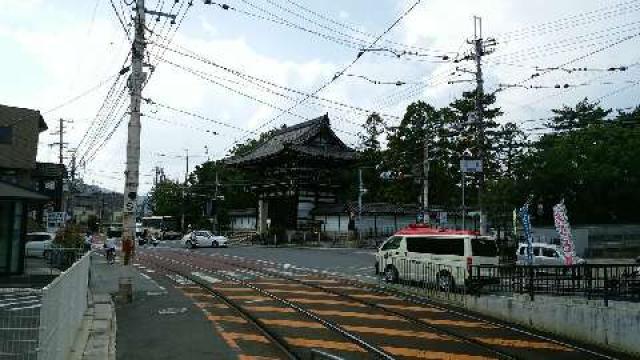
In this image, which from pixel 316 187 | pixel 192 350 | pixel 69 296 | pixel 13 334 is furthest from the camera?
pixel 316 187

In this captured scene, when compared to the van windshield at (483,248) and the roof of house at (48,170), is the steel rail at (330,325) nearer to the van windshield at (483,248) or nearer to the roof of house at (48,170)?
the van windshield at (483,248)

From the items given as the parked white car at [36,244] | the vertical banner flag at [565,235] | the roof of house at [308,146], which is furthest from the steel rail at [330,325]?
the roof of house at [308,146]

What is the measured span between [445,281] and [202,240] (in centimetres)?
3478

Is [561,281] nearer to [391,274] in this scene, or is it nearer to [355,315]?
[355,315]

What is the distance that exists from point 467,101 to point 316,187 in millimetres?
16341

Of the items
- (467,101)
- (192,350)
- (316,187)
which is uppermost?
(467,101)

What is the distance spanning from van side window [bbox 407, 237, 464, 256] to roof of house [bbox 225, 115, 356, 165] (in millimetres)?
33364

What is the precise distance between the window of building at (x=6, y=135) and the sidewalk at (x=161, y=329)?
28412mm

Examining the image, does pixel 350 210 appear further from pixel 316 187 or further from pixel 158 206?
pixel 158 206

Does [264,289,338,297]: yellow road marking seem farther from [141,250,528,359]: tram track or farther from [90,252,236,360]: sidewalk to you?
[90,252,236,360]: sidewalk

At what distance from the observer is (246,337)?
41.6 ft

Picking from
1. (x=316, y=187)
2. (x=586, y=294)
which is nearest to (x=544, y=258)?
(x=586, y=294)

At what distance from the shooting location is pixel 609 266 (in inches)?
563

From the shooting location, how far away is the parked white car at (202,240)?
5084 centimetres
